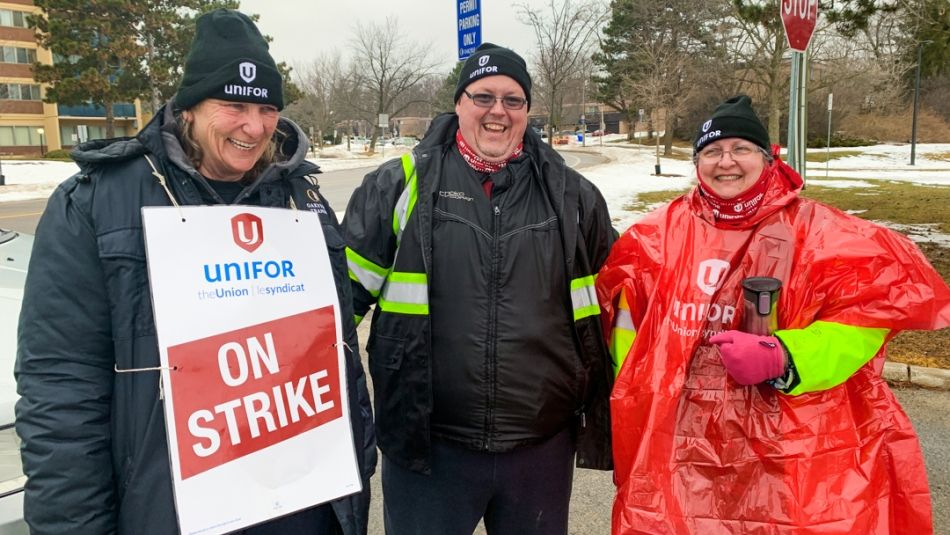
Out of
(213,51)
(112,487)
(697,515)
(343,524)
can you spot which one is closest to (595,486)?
(697,515)

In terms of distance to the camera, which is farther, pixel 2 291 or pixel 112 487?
pixel 2 291

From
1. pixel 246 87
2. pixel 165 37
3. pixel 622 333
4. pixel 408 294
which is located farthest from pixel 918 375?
pixel 165 37

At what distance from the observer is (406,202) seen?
2.20 m

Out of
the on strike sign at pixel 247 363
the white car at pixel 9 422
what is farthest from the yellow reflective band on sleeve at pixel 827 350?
the white car at pixel 9 422

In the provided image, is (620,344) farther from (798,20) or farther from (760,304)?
(798,20)

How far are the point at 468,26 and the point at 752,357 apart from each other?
6090mm

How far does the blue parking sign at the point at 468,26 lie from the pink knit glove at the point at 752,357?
565cm

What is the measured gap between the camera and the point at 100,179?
5.35 feet

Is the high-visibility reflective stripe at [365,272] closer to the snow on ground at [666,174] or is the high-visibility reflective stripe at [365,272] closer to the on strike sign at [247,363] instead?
the on strike sign at [247,363]

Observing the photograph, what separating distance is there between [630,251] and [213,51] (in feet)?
4.85

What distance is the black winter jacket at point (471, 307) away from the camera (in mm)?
2127

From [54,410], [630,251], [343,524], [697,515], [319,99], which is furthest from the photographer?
[319,99]

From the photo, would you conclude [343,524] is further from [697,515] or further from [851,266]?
[851,266]

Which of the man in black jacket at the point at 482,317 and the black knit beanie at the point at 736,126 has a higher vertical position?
the black knit beanie at the point at 736,126
